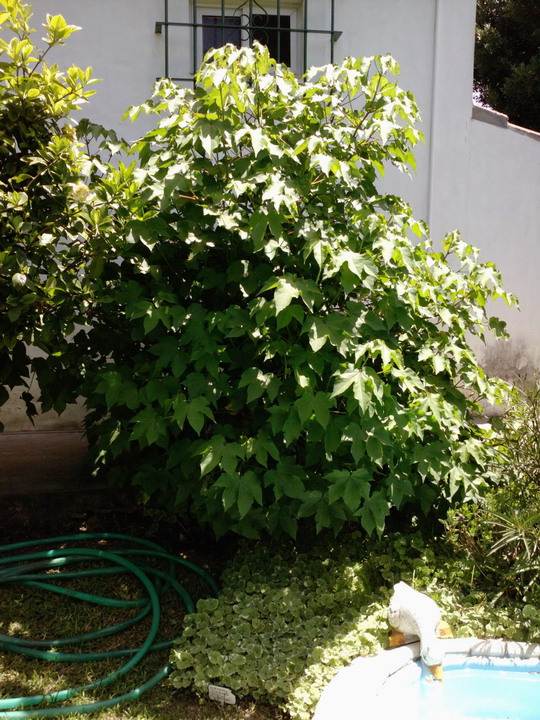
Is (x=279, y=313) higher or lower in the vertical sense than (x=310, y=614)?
higher

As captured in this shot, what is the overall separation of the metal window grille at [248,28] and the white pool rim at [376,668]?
3.97 m

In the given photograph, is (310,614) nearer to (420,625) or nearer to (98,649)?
(420,625)

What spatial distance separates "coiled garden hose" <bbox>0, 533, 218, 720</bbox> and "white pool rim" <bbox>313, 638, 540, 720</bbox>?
2.80 feet

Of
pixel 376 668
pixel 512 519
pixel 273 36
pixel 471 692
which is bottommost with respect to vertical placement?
pixel 471 692

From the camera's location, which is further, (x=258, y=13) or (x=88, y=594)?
(x=258, y=13)

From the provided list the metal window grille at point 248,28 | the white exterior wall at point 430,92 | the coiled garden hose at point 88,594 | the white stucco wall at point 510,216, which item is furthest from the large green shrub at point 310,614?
the metal window grille at point 248,28

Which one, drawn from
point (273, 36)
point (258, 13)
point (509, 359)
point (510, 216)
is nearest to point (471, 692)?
point (509, 359)

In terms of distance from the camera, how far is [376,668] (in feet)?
8.89

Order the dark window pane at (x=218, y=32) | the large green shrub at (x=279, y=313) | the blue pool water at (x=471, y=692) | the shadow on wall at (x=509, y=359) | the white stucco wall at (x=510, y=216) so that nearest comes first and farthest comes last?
the blue pool water at (x=471, y=692), the large green shrub at (x=279, y=313), the dark window pane at (x=218, y=32), the white stucco wall at (x=510, y=216), the shadow on wall at (x=509, y=359)

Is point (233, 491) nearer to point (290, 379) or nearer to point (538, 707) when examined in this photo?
point (290, 379)

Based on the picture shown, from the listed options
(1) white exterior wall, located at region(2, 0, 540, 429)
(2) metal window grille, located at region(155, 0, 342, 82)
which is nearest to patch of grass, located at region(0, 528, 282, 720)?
(1) white exterior wall, located at region(2, 0, 540, 429)

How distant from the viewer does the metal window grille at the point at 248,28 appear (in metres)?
5.04

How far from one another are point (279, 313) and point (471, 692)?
5.71 ft

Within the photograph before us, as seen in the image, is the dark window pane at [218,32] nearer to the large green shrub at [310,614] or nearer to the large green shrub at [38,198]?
the large green shrub at [38,198]
